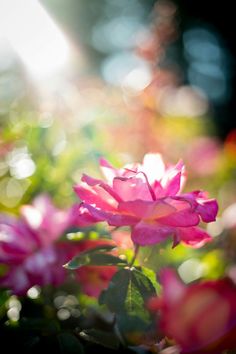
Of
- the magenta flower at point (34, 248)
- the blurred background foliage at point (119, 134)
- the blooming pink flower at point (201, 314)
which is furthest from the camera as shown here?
the blurred background foliage at point (119, 134)

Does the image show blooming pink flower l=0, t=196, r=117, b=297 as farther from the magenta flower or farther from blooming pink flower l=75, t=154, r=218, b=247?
blooming pink flower l=75, t=154, r=218, b=247

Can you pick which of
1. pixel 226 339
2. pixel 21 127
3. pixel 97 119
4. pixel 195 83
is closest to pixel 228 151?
pixel 97 119

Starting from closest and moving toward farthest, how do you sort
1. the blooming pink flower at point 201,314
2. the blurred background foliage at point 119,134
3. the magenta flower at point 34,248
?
the blooming pink flower at point 201,314 < the magenta flower at point 34,248 < the blurred background foliage at point 119,134

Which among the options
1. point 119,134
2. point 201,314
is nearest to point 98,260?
point 201,314

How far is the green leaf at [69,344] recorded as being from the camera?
1.69ft

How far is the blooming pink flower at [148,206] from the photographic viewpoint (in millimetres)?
548

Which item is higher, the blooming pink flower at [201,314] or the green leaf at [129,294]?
the blooming pink flower at [201,314]

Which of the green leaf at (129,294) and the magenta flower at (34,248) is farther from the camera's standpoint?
the magenta flower at (34,248)

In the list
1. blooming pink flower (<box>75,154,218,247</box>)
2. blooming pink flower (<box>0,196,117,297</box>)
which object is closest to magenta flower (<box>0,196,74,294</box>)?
blooming pink flower (<box>0,196,117,297</box>)

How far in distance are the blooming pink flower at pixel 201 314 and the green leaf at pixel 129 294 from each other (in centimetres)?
12

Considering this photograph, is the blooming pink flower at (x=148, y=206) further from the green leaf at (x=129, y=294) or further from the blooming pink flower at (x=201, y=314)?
the blooming pink flower at (x=201, y=314)

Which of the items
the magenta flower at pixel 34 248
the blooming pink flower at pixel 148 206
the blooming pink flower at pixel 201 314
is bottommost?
the magenta flower at pixel 34 248

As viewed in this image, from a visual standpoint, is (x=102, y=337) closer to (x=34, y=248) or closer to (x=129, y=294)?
(x=129, y=294)

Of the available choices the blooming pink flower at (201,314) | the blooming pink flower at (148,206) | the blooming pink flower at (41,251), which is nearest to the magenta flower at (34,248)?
the blooming pink flower at (41,251)
